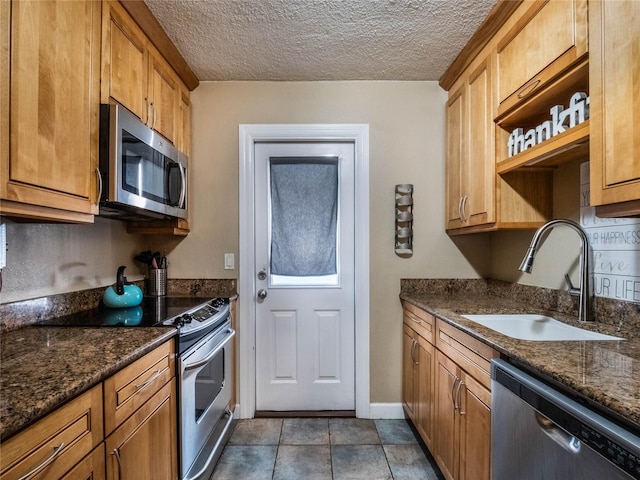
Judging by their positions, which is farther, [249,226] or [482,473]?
[249,226]

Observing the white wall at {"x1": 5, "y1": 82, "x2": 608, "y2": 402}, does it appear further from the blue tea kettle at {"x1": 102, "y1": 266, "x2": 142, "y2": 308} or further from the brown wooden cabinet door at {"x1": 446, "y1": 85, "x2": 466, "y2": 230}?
the blue tea kettle at {"x1": 102, "y1": 266, "x2": 142, "y2": 308}

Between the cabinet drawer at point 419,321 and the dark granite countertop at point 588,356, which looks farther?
the cabinet drawer at point 419,321

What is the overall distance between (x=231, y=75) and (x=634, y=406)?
260 centimetres

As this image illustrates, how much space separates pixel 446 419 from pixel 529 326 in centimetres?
62

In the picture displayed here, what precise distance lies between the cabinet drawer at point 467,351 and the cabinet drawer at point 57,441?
50.3 inches

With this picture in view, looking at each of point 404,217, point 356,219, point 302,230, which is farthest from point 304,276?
point 404,217

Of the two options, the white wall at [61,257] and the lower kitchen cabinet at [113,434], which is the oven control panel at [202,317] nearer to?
the lower kitchen cabinet at [113,434]

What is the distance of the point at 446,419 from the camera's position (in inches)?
63.1

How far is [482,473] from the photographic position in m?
1.25

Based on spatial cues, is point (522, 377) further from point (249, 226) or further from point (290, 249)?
point (249, 226)

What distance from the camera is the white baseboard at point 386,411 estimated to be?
239cm

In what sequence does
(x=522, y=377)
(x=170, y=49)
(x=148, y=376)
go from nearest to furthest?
(x=522, y=377), (x=148, y=376), (x=170, y=49)

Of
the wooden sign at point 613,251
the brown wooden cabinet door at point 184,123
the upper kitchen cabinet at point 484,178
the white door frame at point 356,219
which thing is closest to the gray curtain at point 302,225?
the white door frame at point 356,219

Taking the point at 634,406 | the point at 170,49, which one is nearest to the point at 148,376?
the point at 634,406
